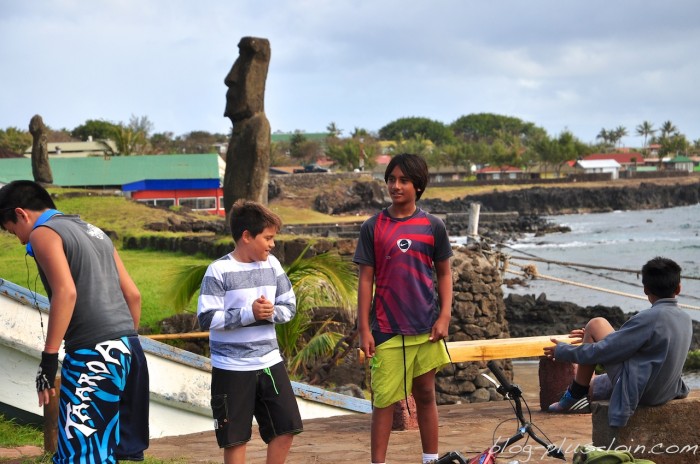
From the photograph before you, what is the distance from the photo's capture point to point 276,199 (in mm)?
70375

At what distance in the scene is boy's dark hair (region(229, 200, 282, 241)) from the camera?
16.0 feet

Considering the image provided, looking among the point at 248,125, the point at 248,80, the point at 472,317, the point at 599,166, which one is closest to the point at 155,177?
the point at 248,125

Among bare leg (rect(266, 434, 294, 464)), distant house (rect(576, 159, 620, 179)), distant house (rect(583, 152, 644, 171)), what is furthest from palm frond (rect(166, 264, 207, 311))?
distant house (rect(583, 152, 644, 171))

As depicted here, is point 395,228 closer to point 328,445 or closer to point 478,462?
point 478,462

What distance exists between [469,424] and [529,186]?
100464 millimetres

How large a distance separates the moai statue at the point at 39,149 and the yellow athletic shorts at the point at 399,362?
2765 centimetres

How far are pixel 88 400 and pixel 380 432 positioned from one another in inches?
62.0

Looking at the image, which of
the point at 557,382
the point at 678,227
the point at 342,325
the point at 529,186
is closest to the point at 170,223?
the point at 342,325

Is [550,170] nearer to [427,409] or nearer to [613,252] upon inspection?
[613,252]

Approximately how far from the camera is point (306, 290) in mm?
10430

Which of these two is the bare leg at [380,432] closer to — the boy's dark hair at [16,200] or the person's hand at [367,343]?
the person's hand at [367,343]

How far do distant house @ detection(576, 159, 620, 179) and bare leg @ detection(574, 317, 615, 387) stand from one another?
4725 inches

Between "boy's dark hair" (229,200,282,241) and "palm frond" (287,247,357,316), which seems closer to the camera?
"boy's dark hair" (229,200,282,241)

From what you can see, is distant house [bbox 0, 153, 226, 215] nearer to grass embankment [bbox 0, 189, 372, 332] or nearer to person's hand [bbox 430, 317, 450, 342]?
grass embankment [bbox 0, 189, 372, 332]
